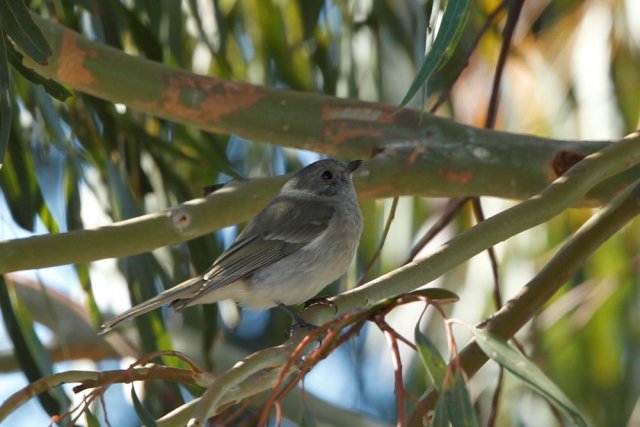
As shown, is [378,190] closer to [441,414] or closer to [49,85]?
[49,85]

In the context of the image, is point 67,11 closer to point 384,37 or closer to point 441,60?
point 384,37

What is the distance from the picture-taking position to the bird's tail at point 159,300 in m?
2.63

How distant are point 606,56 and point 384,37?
3.06ft

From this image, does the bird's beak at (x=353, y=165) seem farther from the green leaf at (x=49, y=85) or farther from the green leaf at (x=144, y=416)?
the green leaf at (x=144, y=416)

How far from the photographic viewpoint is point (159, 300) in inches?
108

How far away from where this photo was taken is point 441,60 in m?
1.90

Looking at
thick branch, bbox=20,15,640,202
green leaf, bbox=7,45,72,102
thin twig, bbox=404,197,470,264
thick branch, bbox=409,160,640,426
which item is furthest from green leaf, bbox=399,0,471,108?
Result: thick branch, bbox=20,15,640,202

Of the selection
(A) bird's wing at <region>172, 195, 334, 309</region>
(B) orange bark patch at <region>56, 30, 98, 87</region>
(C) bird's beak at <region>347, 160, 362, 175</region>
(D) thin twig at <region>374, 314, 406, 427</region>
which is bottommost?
(D) thin twig at <region>374, 314, 406, 427</region>

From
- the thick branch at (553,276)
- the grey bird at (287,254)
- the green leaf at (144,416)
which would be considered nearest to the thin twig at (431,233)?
the grey bird at (287,254)

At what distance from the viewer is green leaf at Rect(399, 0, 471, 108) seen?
1.81 metres

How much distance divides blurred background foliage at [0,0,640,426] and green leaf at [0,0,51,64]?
0.88 m

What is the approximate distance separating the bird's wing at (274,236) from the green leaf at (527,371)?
1.28 metres

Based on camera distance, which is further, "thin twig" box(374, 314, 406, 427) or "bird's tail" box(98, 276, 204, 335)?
"bird's tail" box(98, 276, 204, 335)

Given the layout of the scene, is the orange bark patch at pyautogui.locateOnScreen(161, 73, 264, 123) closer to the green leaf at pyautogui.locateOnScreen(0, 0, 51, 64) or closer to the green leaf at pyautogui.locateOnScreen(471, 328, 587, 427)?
the green leaf at pyautogui.locateOnScreen(0, 0, 51, 64)
